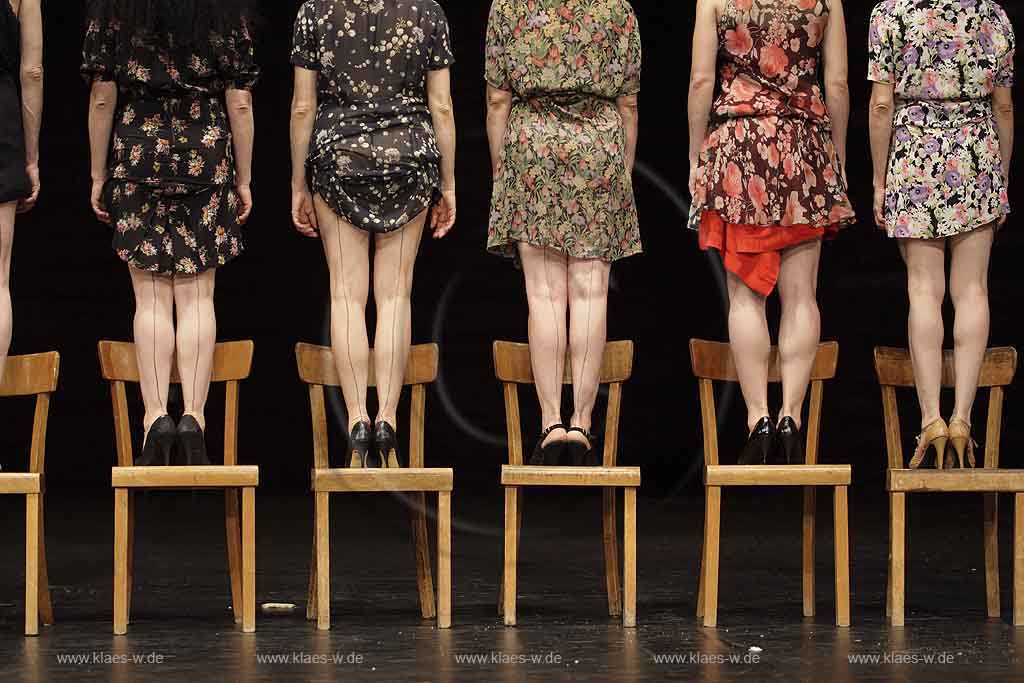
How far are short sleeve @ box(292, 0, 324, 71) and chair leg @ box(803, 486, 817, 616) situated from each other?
6.77ft

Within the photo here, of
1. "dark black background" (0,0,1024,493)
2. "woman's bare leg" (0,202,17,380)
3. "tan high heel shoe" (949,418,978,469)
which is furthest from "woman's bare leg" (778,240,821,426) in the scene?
"dark black background" (0,0,1024,493)

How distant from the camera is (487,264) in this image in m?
8.55

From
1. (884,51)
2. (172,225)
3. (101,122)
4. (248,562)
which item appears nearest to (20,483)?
(248,562)

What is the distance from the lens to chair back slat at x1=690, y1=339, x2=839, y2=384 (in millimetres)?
5867

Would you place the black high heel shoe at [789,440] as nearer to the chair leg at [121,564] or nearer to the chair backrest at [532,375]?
the chair backrest at [532,375]

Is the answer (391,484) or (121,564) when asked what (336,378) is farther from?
(121,564)

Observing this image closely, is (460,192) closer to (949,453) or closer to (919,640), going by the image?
(949,453)

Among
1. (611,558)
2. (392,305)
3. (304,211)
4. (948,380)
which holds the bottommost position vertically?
(611,558)

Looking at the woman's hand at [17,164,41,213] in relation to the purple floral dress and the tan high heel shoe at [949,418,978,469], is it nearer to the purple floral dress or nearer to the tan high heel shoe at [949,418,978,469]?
the purple floral dress

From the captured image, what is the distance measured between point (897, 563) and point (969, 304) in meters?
0.92

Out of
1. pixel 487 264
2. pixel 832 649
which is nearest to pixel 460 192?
pixel 487 264

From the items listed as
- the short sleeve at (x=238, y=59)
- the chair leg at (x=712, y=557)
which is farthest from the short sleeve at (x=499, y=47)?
the chair leg at (x=712, y=557)

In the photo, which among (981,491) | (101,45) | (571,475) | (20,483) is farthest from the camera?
(101,45)

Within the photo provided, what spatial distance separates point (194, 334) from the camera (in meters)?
5.74
